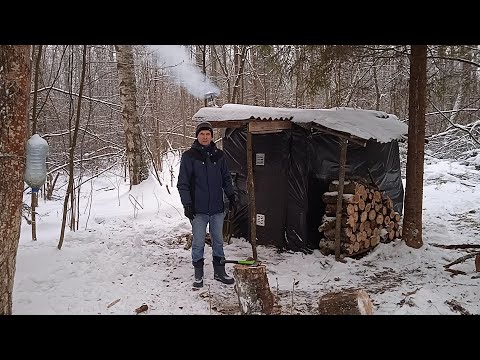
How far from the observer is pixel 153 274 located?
5219mm

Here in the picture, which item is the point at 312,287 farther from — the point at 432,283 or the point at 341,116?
the point at 341,116

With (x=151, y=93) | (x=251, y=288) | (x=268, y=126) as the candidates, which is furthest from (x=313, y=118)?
(x=151, y=93)

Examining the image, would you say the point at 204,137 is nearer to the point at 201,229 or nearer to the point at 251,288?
the point at 201,229

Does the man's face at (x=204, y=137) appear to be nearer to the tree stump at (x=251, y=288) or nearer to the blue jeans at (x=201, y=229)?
the blue jeans at (x=201, y=229)

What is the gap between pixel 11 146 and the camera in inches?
104

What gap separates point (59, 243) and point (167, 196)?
165 inches

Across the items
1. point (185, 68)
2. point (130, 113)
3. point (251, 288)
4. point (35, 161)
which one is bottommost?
point (251, 288)

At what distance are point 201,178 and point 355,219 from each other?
2.89 meters

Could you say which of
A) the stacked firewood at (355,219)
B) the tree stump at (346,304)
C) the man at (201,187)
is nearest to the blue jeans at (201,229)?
the man at (201,187)

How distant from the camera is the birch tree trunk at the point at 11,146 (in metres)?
2.56

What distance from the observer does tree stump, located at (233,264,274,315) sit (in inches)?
159

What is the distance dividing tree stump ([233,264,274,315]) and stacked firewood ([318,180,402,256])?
2.52 metres
